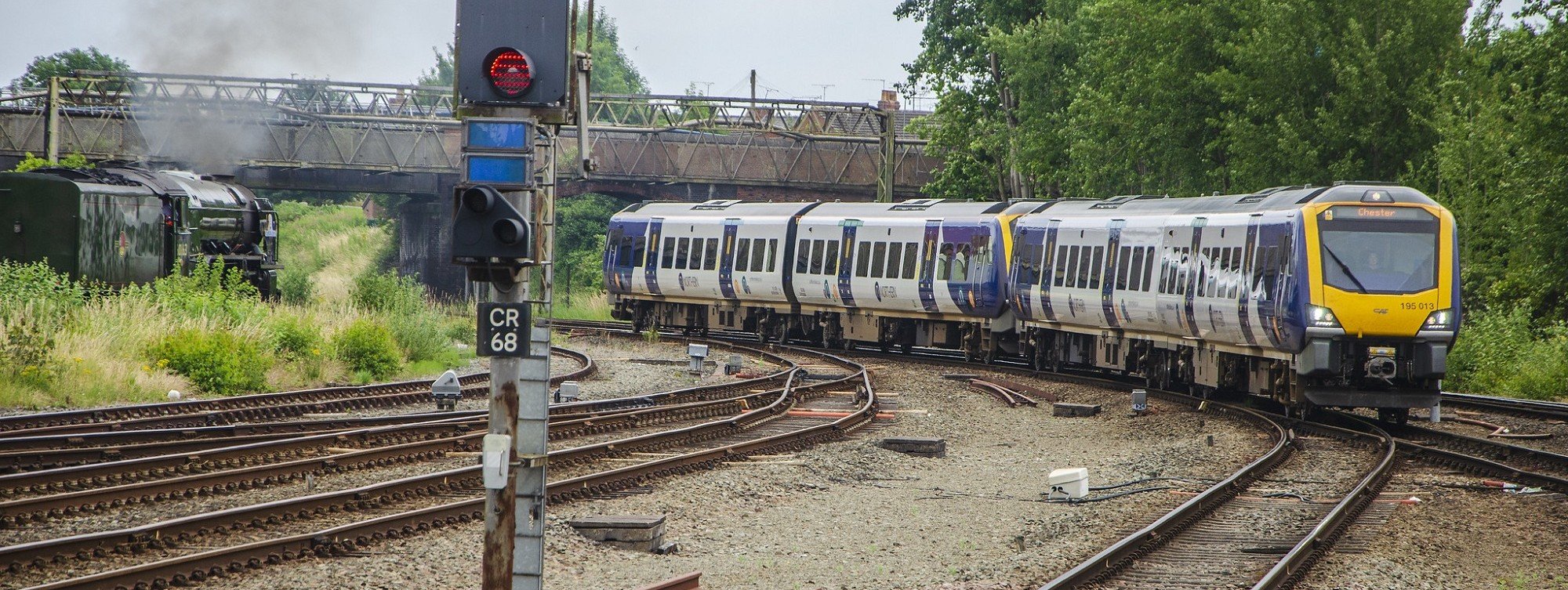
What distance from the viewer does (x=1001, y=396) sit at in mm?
22766

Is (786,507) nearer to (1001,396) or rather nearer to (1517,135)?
(1001,396)

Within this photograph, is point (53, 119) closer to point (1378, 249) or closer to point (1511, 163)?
point (1378, 249)

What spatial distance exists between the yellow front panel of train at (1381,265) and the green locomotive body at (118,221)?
56.2 feet

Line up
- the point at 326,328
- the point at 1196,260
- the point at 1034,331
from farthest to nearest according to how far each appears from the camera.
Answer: the point at 1034,331
the point at 326,328
the point at 1196,260

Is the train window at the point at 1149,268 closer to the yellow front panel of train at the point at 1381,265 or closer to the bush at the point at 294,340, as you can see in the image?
the yellow front panel of train at the point at 1381,265

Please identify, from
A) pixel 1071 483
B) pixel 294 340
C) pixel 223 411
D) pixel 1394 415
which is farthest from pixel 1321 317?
pixel 294 340

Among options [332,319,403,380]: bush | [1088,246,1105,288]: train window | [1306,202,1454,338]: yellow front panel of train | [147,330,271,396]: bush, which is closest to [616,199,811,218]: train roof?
[1088,246,1105,288]: train window

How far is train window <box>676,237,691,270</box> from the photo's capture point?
1419 inches

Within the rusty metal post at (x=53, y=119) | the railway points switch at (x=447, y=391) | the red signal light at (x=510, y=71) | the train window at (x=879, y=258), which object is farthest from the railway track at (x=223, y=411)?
the rusty metal post at (x=53, y=119)

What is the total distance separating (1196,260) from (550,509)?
1208 centimetres

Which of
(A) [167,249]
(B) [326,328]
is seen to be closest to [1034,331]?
(B) [326,328]

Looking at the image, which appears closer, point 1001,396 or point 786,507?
point 786,507

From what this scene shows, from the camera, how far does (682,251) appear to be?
119 ft

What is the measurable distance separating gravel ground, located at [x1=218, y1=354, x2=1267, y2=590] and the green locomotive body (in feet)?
41.3
